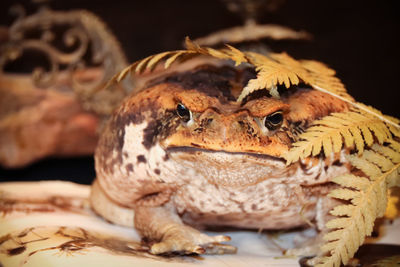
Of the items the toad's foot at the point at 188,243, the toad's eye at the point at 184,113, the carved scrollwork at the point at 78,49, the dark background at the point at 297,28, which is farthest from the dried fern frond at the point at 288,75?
the carved scrollwork at the point at 78,49

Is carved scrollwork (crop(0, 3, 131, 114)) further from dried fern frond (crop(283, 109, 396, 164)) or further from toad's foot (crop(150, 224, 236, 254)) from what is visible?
dried fern frond (crop(283, 109, 396, 164))

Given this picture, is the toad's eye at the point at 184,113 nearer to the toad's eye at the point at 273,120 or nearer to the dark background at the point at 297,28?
the toad's eye at the point at 273,120

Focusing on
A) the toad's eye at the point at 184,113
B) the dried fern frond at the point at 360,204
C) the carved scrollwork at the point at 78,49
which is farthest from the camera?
the carved scrollwork at the point at 78,49

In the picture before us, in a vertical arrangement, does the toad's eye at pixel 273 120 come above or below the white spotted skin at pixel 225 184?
above

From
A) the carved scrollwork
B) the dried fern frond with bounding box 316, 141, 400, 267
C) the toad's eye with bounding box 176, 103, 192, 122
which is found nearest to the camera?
the dried fern frond with bounding box 316, 141, 400, 267

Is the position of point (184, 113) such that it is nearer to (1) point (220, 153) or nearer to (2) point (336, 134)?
(1) point (220, 153)

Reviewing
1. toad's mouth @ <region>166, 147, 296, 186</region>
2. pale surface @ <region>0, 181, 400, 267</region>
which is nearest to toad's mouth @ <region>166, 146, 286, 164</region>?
toad's mouth @ <region>166, 147, 296, 186</region>

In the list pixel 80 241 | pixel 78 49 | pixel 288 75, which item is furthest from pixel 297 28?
pixel 80 241
